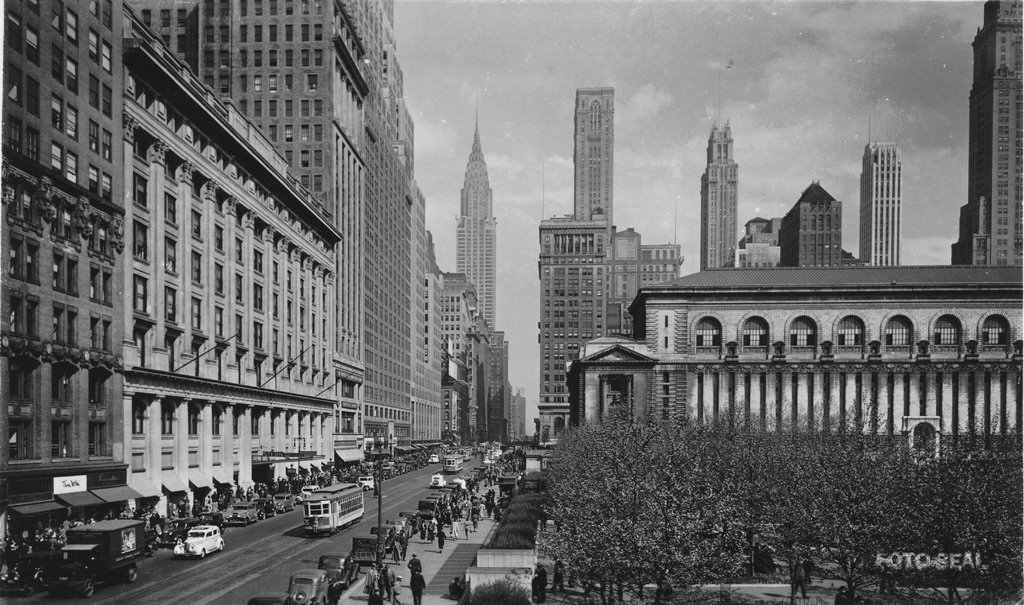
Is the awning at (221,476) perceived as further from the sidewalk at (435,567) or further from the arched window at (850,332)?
the arched window at (850,332)

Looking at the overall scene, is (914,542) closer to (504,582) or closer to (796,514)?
(796,514)

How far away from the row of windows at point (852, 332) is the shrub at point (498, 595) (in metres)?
87.7

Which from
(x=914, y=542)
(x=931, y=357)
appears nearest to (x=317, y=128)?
(x=931, y=357)

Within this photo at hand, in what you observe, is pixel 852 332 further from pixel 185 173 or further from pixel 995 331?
pixel 185 173

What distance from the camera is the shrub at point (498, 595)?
28875 mm

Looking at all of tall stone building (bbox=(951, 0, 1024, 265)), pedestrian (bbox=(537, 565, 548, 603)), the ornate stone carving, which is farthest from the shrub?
tall stone building (bbox=(951, 0, 1024, 265))

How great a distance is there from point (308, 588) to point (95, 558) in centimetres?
916

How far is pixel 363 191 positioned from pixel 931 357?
85340 mm

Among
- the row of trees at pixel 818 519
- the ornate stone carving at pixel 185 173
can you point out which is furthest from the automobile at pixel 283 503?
the row of trees at pixel 818 519

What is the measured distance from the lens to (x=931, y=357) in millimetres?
108938

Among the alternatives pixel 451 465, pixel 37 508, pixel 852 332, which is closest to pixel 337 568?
pixel 37 508

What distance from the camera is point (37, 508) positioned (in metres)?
41.0

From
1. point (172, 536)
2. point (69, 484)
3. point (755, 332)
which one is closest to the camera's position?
point (172, 536)

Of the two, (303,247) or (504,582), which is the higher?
(303,247)
